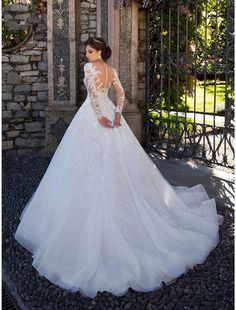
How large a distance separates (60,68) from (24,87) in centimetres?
78

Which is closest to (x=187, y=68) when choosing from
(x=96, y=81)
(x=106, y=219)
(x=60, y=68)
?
(x=60, y=68)

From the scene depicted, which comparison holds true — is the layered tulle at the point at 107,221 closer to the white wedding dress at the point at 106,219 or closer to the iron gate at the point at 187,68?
the white wedding dress at the point at 106,219

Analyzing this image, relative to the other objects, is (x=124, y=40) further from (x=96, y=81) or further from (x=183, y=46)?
(x=96, y=81)

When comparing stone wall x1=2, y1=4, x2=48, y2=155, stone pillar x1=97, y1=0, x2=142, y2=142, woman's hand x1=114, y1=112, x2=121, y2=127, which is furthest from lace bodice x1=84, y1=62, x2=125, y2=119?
stone wall x1=2, y1=4, x2=48, y2=155

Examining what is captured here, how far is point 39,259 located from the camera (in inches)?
120

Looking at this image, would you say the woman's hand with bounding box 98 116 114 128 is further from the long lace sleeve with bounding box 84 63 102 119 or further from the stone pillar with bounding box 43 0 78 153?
the stone pillar with bounding box 43 0 78 153

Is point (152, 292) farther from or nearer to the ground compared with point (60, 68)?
nearer to the ground

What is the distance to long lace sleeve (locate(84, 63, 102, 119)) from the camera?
3.30m

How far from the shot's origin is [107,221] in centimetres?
308

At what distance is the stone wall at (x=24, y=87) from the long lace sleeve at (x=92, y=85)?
376cm

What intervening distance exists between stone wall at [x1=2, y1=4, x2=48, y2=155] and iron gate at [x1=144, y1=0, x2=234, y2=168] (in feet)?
6.14

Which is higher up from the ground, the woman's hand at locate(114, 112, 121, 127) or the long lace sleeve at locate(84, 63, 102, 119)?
the long lace sleeve at locate(84, 63, 102, 119)

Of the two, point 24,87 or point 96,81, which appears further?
point 24,87

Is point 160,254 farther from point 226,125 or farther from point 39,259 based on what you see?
point 226,125
